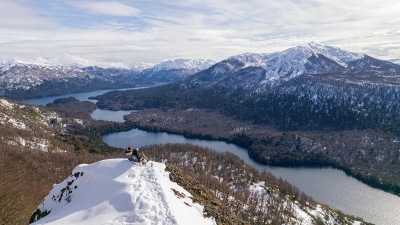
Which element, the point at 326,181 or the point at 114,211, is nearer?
the point at 114,211

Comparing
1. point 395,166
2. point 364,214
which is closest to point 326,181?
point 364,214

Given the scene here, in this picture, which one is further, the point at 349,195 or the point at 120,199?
the point at 349,195

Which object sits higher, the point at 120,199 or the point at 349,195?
the point at 120,199

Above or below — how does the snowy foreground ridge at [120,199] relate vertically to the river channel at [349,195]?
above

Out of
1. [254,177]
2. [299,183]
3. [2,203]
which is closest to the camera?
[2,203]

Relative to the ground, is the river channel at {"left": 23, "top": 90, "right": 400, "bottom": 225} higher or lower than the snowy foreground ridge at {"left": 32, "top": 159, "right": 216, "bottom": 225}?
lower

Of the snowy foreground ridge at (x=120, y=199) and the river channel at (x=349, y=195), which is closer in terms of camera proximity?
the snowy foreground ridge at (x=120, y=199)

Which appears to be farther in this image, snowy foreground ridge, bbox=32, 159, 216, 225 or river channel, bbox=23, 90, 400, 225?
river channel, bbox=23, 90, 400, 225

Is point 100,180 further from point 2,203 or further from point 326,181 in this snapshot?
point 326,181
